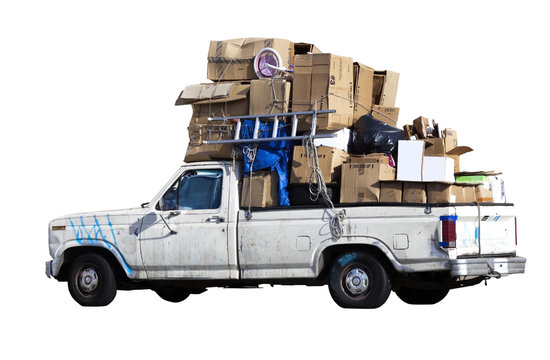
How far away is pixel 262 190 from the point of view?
1324 centimetres

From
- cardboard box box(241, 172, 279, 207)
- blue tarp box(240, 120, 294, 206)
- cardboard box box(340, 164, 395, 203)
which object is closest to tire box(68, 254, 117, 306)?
cardboard box box(241, 172, 279, 207)

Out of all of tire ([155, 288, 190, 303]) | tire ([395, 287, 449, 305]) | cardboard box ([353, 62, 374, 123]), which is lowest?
tire ([155, 288, 190, 303])

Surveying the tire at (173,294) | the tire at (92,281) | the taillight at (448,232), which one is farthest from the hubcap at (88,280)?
the taillight at (448,232)

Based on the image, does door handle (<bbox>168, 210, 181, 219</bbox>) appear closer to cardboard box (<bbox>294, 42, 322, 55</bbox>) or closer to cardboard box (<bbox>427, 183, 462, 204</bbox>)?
cardboard box (<bbox>294, 42, 322, 55</bbox>)

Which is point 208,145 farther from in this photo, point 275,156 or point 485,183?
point 485,183

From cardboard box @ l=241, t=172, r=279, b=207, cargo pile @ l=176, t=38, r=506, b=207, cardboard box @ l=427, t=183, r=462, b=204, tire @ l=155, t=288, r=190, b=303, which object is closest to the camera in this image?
cardboard box @ l=427, t=183, r=462, b=204

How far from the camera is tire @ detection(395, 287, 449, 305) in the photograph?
14.3 m

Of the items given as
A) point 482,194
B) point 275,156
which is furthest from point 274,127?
point 482,194

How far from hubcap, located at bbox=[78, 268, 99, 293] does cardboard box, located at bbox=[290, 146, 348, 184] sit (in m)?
3.36

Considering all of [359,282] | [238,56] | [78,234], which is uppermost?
[238,56]

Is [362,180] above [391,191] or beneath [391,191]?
above

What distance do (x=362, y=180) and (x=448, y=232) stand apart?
51.3 inches

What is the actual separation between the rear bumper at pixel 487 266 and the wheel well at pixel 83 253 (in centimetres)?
499

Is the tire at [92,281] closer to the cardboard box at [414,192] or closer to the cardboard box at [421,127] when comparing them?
the cardboard box at [414,192]
